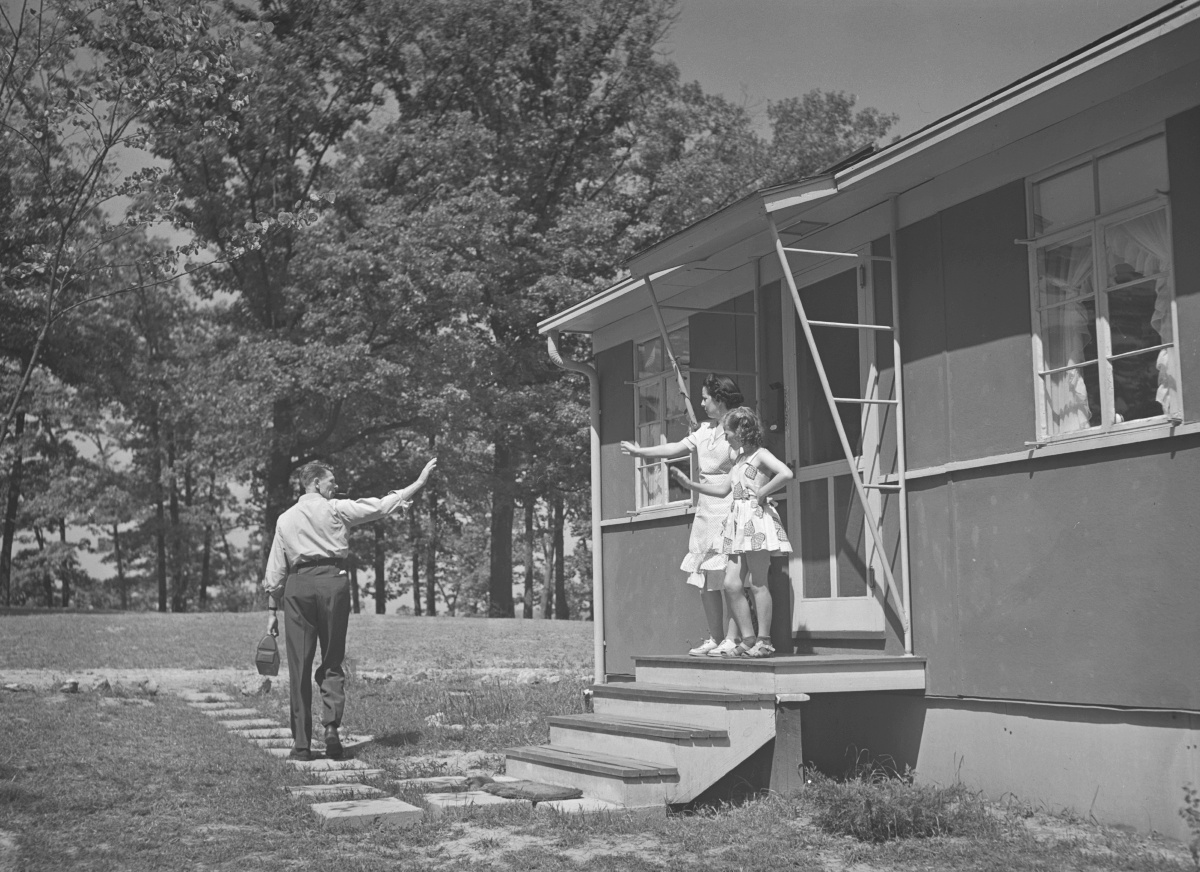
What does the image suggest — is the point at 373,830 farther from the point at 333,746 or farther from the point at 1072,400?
the point at 1072,400

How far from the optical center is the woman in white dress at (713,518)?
8.51 meters

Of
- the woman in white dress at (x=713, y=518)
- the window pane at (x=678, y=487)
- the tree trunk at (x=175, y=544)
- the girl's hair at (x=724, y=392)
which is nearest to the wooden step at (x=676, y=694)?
the woman in white dress at (x=713, y=518)

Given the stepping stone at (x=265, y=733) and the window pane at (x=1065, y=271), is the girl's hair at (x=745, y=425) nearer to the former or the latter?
the window pane at (x=1065, y=271)

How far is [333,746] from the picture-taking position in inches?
351

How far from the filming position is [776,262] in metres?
9.43

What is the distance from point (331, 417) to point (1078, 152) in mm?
23063

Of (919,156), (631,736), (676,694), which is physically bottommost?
(631,736)

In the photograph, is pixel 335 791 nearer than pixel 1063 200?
No

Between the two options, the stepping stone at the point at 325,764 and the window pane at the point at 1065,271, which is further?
the stepping stone at the point at 325,764

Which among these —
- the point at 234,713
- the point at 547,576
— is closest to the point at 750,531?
the point at 234,713

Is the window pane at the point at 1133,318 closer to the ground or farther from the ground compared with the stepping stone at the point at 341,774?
farther from the ground

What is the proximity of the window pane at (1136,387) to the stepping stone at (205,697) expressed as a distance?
→ 9318 millimetres

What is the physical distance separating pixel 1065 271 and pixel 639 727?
356 cm

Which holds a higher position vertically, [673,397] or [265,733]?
[673,397]
